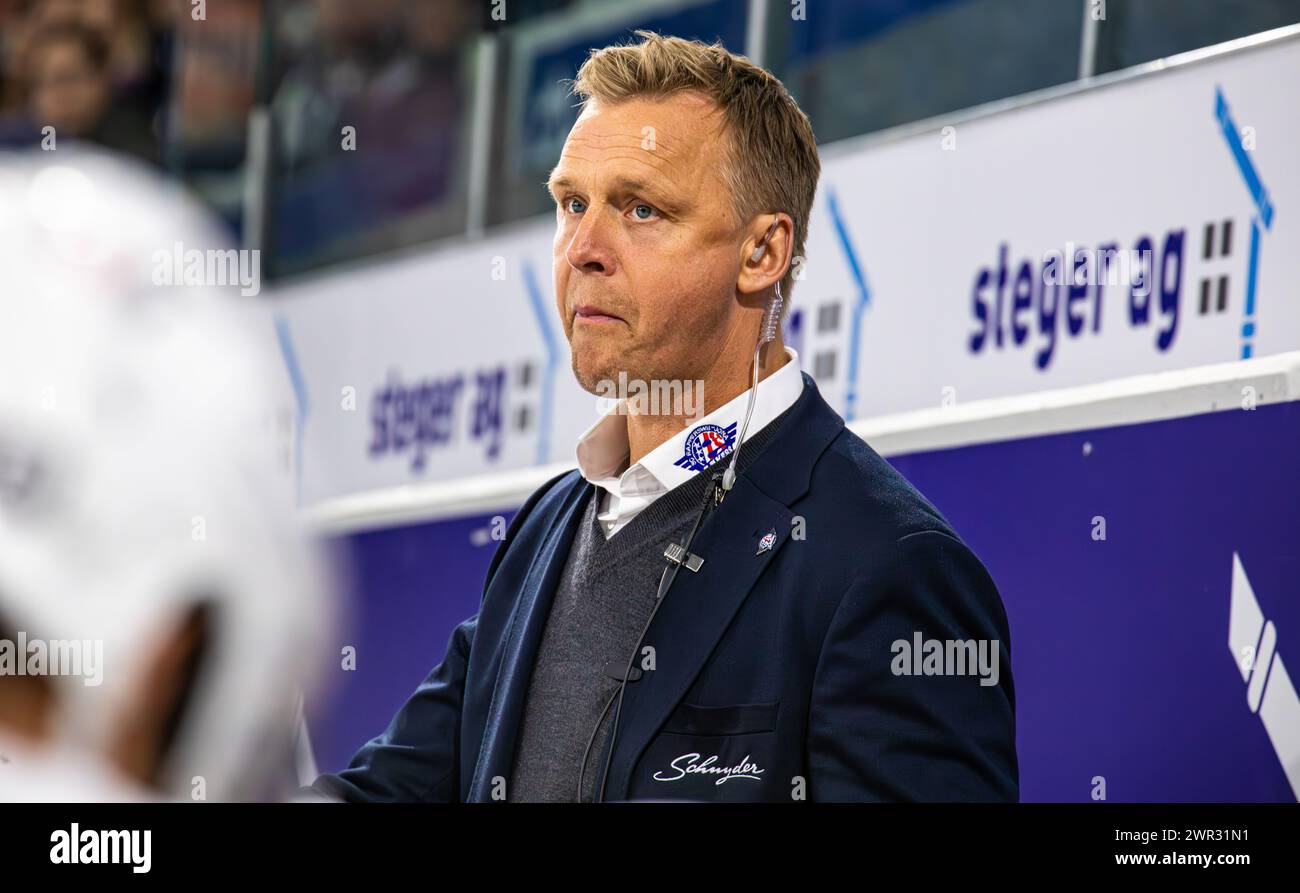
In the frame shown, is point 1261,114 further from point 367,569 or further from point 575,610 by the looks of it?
point 367,569

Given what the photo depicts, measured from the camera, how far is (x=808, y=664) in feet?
5.98

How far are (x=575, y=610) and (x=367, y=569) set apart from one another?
3.50 metres

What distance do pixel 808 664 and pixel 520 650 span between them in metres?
0.34

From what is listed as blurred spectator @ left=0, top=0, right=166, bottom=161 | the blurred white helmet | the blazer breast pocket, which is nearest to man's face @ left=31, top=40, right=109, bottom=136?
blurred spectator @ left=0, top=0, right=166, bottom=161

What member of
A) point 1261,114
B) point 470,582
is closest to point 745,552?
point 1261,114

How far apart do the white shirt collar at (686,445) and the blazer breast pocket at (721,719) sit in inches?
12.7

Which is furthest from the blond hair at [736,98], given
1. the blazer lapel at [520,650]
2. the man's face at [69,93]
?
the man's face at [69,93]

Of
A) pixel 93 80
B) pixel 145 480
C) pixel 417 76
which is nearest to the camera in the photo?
pixel 145 480

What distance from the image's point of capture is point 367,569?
17.8 ft

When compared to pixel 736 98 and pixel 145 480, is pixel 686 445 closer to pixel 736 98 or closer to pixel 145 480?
pixel 736 98

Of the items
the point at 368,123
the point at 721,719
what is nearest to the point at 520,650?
the point at 721,719

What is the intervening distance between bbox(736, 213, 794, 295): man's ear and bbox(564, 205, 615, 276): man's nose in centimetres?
17

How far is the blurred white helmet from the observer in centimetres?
578

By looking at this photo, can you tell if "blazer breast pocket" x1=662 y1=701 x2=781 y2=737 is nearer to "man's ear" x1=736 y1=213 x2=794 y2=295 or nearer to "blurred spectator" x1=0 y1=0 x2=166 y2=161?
"man's ear" x1=736 y1=213 x2=794 y2=295
